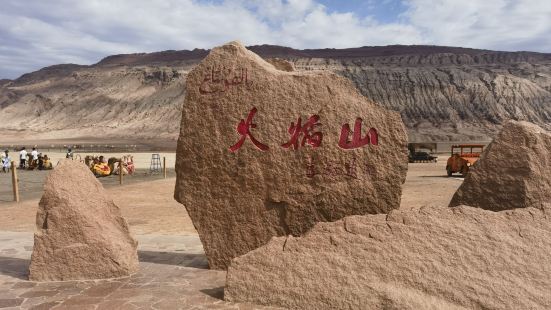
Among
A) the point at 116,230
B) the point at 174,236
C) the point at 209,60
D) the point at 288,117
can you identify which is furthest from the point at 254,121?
the point at 174,236

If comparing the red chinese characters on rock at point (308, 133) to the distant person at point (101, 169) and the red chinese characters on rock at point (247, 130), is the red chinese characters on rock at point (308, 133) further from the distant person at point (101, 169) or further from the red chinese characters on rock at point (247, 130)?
the distant person at point (101, 169)

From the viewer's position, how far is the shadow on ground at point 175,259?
5809mm

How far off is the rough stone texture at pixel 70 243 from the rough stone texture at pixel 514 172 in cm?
384

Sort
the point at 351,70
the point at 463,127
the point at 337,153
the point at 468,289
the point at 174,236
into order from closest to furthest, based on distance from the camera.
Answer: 1. the point at 468,289
2. the point at 337,153
3. the point at 174,236
4. the point at 463,127
5. the point at 351,70

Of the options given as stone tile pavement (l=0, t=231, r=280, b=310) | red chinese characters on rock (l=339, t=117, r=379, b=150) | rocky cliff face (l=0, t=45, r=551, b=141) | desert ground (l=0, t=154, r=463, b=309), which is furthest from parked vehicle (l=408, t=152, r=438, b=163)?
red chinese characters on rock (l=339, t=117, r=379, b=150)

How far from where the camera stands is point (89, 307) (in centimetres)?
428

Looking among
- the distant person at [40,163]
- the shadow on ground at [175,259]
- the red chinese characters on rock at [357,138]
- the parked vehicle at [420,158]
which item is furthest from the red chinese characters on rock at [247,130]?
the parked vehicle at [420,158]

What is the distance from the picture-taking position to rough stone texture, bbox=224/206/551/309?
3938mm

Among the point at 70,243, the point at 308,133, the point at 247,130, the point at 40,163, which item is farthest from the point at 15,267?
the point at 40,163

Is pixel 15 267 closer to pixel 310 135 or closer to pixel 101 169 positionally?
pixel 310 135

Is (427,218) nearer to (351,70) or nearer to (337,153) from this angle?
(337,153)

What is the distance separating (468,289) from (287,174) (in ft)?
6.92

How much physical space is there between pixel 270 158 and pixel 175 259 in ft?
6.41

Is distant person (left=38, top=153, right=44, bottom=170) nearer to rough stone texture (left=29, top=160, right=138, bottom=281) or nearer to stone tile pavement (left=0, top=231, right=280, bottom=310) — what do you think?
stone tile pavement (left=0, top=231, right=280, bottom=310)
